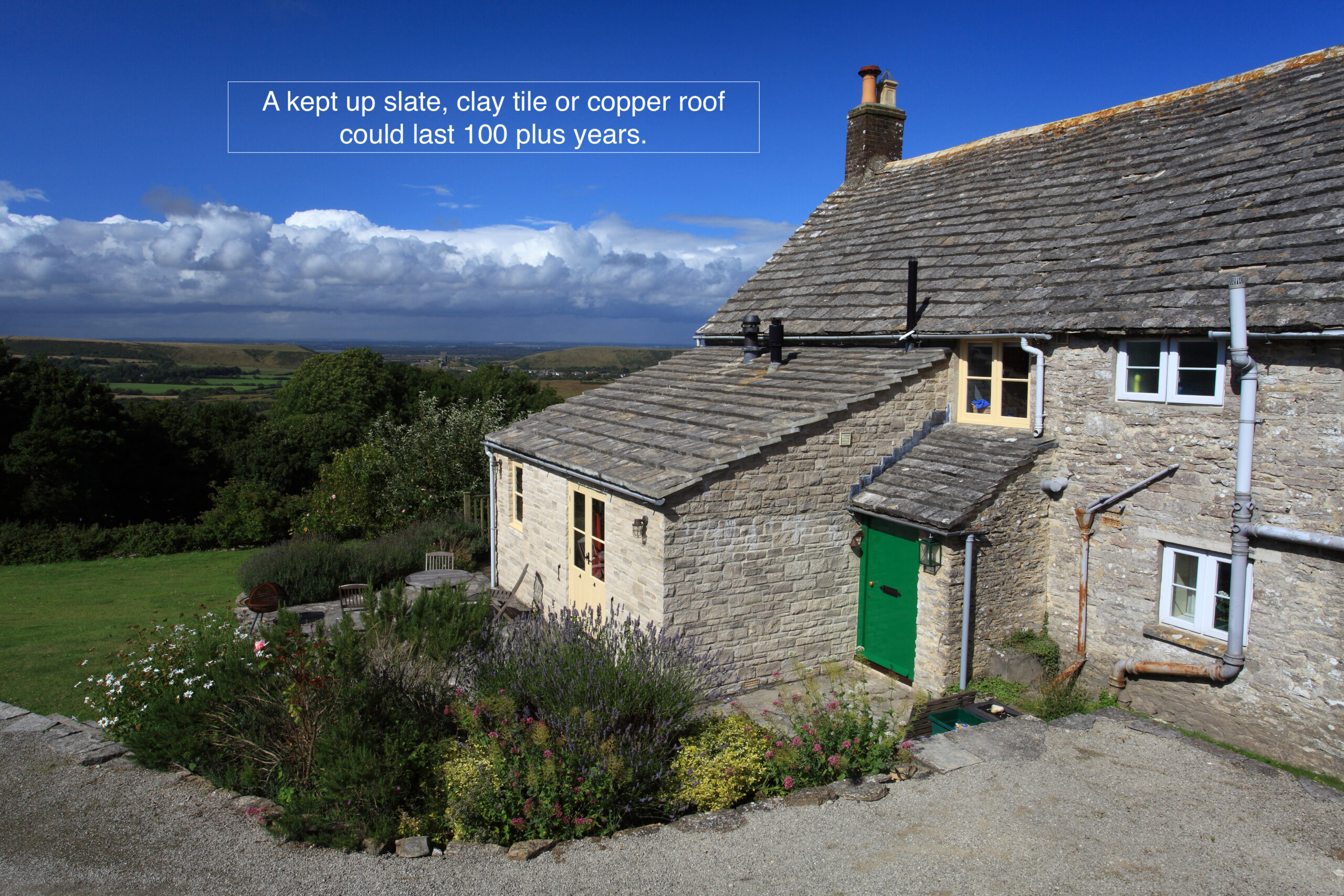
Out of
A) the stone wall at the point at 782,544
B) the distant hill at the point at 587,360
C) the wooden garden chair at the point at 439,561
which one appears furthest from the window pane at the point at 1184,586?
the distant hill at the point at 587,360

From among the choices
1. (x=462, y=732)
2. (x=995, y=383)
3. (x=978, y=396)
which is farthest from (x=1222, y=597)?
(x=462, y=732)

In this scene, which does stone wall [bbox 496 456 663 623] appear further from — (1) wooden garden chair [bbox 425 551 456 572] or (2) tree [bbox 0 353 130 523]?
(2) tree [bbox 0 353 130 523]

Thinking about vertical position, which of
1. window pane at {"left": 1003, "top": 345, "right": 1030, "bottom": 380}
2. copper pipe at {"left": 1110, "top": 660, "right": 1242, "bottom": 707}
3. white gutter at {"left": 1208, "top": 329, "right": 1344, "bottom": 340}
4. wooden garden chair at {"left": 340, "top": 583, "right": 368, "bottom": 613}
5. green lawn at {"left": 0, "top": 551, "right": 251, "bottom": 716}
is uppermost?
white gutter at {"left": 1208, "top": 329, "right": 1344, "bottom": 340}

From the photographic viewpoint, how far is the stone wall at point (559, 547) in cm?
990

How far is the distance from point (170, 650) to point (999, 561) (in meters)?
9.58

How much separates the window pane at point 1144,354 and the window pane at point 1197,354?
0.20m

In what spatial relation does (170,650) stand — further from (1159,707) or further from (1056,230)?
(1056,230)

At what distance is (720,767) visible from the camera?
723 centimetres

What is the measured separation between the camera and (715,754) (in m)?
7.50

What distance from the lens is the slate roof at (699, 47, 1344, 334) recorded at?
845 centimetres

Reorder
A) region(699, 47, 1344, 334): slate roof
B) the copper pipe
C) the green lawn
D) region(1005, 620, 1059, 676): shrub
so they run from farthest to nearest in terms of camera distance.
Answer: the green lawn, region(1005, 620, 1059, 676): shrub, region(699, 47, 1344, 334): slate roof, the copper pipe

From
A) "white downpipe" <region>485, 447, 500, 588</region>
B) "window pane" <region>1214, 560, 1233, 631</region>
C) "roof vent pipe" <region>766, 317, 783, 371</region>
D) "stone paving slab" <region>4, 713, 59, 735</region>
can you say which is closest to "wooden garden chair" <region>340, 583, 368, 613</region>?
"white downpipe" <region>485, 447, 500, 588</region>

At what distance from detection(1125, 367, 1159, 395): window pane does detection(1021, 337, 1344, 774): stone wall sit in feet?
0.52

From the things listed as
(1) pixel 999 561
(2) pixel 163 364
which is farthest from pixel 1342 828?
(2) pixel 163 364
